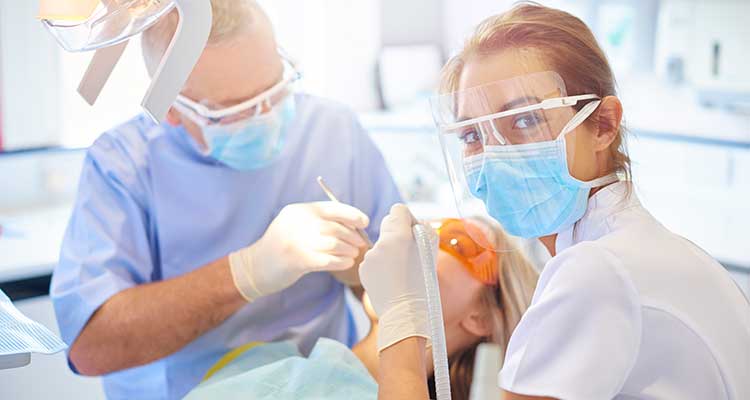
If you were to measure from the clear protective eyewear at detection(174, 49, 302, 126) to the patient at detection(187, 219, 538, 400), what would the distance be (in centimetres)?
40

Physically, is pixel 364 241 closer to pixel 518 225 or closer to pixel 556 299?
pixel 518 225

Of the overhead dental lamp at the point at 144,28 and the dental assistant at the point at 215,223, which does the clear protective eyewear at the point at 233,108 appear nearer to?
the dental assistant at the point at 215,223

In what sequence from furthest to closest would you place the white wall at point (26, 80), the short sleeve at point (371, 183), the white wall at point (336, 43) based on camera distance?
the white wall at point (336, 43)
the white wall at point (26, 80)
the short sleeve at point (371, 183)

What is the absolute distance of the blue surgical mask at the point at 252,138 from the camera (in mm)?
1727

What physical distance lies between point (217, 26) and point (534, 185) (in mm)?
Answer: 711

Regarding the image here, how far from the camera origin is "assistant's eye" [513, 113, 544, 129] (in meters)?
1.17

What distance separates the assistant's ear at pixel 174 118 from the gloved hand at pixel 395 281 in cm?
62

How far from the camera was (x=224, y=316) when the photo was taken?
5.61 ft

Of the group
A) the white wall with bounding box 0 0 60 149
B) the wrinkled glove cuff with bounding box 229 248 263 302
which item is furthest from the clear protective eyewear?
the white wall with bounding box 0 0 60 149

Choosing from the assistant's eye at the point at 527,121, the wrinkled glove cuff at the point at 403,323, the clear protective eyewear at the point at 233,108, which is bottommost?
the wrinkled glove cuff at the point at 403,323

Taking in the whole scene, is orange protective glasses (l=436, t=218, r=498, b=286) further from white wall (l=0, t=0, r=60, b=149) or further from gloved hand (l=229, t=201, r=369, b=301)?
white wall (l=0, t=0, r=60, b=149)

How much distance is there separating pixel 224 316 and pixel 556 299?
2.75 ft

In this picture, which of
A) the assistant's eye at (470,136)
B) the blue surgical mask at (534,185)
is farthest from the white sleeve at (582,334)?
the assistant's eye at (470,136)

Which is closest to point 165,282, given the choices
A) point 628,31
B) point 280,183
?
point 280,183
